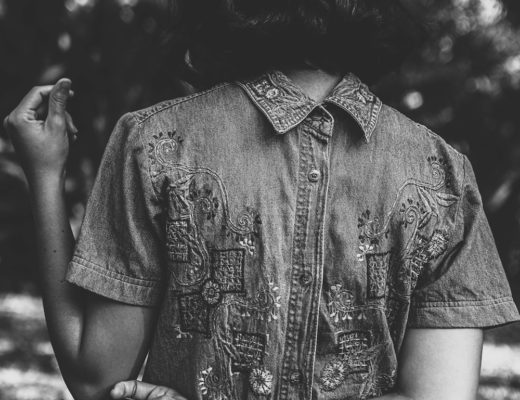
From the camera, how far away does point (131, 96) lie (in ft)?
22.2

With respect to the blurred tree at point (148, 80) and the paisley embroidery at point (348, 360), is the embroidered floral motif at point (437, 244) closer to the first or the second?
the paisley embroidery at point (348, 360)

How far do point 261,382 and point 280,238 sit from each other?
0.28 meters

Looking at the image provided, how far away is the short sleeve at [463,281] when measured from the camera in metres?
1.58

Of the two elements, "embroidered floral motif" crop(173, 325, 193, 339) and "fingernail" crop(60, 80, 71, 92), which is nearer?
"embroidered floral motif" crop(173, 325, 193, 339)

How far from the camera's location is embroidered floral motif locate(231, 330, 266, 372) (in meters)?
1.42

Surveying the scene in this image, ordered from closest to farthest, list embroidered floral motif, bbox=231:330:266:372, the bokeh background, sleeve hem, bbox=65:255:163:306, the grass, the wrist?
1. embroidered floral motif, bbox=231:330:266:372
2. sleeve hem, bbox=65:255:163:306
3. the wrist
4. the grass
5. the bokeh background

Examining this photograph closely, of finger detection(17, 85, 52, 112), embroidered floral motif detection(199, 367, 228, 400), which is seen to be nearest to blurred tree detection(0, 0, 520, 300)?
finger detection(17, 85, 52, 112)

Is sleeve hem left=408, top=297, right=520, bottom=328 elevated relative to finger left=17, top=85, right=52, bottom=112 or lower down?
lower down

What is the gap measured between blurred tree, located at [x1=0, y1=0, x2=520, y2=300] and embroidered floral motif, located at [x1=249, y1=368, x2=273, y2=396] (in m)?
5.33

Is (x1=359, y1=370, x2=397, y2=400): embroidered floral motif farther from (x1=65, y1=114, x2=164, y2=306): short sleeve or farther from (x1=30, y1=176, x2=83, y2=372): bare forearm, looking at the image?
(x1=30, y1=176, x2=83, y2=372): bare forearm

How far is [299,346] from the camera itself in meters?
1.43

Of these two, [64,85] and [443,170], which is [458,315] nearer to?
[443,170]

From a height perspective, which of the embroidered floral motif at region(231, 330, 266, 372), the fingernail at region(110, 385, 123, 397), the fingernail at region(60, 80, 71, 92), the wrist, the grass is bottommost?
the grass

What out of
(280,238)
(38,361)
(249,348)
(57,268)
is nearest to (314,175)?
(280,238)
